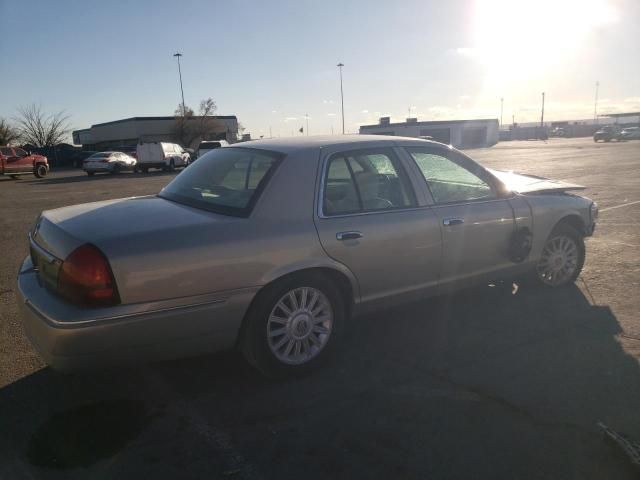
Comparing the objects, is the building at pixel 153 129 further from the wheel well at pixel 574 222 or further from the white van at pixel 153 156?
the wheel well at pixel 574 222

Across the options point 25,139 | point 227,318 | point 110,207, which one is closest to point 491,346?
point 227,318

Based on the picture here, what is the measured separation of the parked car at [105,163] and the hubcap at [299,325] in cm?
2889

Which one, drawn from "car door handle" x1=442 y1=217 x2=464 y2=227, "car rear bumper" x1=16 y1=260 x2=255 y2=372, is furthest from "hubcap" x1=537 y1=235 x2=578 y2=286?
"car rear bumper" x1=16 y1=260 x2=255 y2=372

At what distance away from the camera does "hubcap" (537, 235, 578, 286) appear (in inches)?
196

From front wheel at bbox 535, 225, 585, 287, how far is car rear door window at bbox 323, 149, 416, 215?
1812 mm

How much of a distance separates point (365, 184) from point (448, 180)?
891 millimetres

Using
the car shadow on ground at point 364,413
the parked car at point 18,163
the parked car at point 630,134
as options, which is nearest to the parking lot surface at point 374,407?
the car shadow on ground at point 364,413

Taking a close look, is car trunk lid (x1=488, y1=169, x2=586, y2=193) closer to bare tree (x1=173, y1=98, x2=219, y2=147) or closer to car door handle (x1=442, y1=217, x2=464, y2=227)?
car door handle (x1=442, y1=217, x2=464, y2=227)

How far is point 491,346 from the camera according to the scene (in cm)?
386

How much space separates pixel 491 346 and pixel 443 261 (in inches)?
27.9

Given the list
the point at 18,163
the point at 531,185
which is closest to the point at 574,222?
the point at 531,185

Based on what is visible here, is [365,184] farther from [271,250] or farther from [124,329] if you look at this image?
[124,329]

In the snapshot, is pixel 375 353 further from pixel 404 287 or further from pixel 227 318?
pixel 227 318

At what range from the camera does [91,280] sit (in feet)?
9.11
